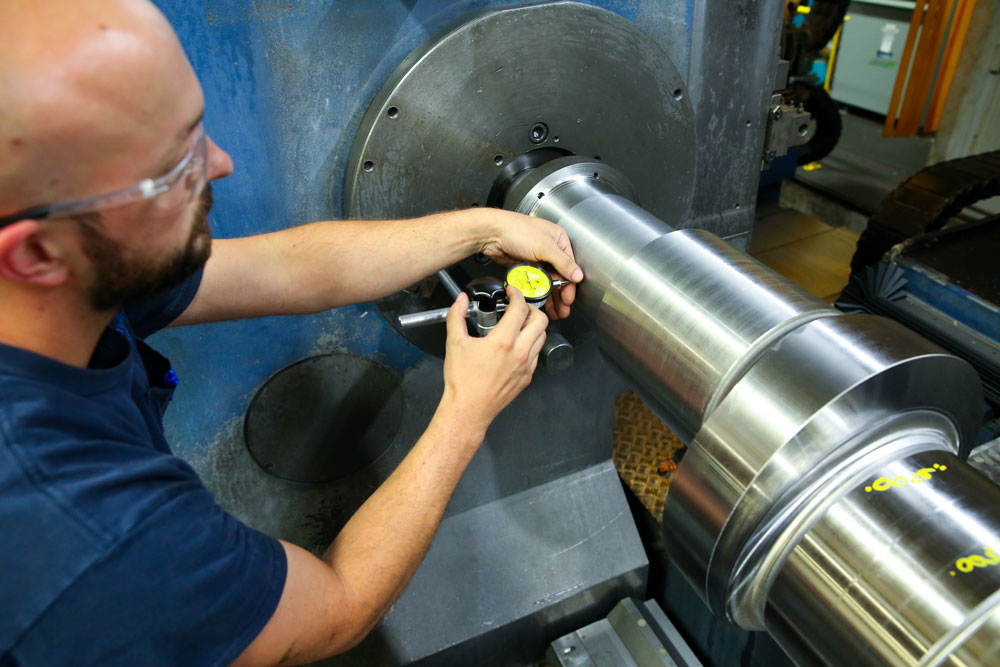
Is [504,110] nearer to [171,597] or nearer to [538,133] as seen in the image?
[538,133]

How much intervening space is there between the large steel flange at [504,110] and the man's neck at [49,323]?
35cm

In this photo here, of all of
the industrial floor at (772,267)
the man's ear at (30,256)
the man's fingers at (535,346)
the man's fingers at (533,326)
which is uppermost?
the man's ear at (30,256)

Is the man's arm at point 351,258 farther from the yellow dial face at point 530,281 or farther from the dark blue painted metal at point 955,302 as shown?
the dark blue painted metal at point 955,302

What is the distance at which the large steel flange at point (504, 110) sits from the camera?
30.1 inches

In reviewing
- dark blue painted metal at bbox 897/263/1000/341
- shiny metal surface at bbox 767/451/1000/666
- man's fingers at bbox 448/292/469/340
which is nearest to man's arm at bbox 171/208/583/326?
man's fingers at bbox 448/292/469/340

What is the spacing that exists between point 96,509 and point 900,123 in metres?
3.91

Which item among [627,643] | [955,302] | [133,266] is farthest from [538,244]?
[955,302]

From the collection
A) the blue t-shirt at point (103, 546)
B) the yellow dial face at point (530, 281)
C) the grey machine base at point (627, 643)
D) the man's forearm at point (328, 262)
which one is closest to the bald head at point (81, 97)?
the blue t-shirt at point (103, 546)

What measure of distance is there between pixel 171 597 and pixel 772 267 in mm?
2266

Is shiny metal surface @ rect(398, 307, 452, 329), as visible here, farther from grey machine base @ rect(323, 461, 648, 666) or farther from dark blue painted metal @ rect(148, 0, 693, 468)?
grey machine base @ rect(323, 461, 648, 666)

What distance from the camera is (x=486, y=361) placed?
708 millimetres

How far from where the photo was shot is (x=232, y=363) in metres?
0.85

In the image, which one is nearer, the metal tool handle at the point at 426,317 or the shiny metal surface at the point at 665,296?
the shiny metal surface at the point at 665,296

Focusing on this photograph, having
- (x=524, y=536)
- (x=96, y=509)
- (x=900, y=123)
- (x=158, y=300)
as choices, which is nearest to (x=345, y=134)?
(x=158, y=300)
